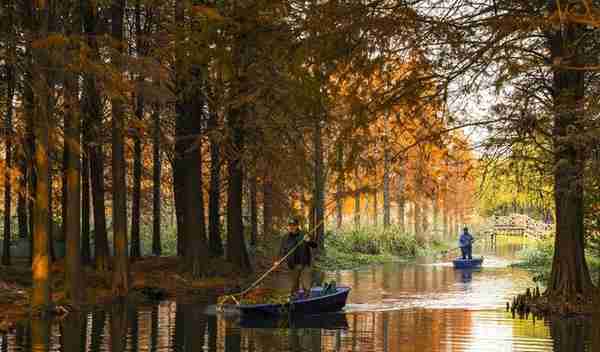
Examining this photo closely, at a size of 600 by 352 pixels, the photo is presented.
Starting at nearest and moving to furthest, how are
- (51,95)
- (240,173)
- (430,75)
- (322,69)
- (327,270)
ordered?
(322,69) → (430,75) → (51,95) → (240,173) → (327,270)

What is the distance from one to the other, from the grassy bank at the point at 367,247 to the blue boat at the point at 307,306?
2003cm

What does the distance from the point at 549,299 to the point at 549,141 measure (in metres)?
3.73

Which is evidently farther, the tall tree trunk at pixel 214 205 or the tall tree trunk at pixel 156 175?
the tall tree trunk at pixel 214 205

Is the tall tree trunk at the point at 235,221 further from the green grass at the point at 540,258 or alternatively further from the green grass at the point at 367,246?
the green grass at the point at 540,258

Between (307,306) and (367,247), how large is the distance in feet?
94.8

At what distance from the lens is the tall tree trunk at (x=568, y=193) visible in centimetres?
1956

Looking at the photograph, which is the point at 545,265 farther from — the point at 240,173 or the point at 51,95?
the point at 51,95

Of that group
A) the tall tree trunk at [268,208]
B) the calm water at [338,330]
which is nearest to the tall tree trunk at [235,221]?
the tall tree trunk at [268,208]

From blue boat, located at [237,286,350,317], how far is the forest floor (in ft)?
14.4

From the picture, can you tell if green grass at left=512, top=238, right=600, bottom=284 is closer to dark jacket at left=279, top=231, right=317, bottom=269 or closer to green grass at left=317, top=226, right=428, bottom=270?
green grass at left=317, top=226, right=428, bottom=270

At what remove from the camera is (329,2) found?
43.3ft

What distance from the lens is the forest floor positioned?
66.2ft

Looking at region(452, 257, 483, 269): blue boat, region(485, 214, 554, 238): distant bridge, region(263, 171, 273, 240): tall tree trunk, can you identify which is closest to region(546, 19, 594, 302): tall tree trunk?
region(263, 171, 273, 240): tall tree trunk

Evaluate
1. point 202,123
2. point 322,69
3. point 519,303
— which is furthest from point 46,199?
point 202,123
